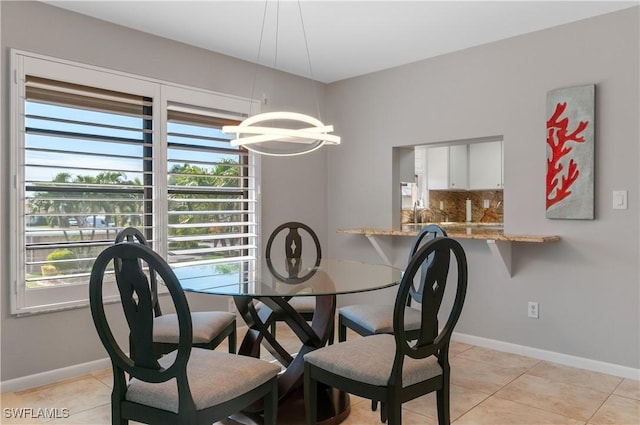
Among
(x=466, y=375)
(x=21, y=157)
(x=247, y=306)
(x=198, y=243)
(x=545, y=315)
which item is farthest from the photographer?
(x=198, y=243)

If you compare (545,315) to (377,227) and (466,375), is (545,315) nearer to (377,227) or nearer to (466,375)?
(466,375)

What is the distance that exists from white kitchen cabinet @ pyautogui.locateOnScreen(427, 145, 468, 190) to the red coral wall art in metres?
2.68

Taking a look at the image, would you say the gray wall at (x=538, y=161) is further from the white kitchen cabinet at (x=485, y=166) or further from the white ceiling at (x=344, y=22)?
the white kitchen cabinet at (x=485, y=166)

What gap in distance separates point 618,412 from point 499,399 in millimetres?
616

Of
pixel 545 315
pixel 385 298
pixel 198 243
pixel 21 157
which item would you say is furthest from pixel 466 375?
pixel 21 157

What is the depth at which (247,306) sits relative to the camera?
2.52 metres

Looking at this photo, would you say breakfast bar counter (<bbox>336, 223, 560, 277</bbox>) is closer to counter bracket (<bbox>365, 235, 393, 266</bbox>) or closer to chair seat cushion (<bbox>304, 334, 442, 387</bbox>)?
counter bracket (<bbox>365, 235, 393, 266</bbox>)

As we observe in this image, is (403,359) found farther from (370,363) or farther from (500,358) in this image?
(500,358)

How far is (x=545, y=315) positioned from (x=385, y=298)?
1.44m

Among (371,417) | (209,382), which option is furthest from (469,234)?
(209,382)

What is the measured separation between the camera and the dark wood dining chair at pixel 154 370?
5.15ft

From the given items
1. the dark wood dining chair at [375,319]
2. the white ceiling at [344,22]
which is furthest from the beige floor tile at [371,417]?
the white ceiling at [344,22]

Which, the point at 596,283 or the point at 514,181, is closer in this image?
the point at 596,283

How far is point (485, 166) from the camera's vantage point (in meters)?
5.99
